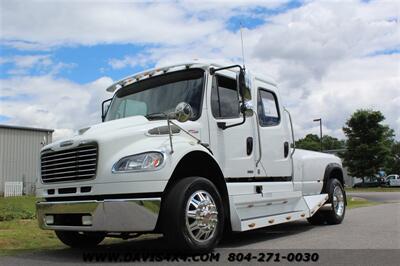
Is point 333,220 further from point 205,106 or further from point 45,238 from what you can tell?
point 45,238

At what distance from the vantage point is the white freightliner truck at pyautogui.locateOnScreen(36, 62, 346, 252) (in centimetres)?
611

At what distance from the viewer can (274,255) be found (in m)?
6.55

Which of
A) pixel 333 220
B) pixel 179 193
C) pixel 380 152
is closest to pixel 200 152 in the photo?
pixel 179 193

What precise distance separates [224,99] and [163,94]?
939 mm

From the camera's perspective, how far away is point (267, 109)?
29.3 ft

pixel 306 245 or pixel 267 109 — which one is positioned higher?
pixel 267 109

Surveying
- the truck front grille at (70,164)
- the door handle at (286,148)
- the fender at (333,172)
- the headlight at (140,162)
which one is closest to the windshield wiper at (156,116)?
the headlight at (140,162)

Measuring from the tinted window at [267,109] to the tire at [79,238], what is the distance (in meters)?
3.29

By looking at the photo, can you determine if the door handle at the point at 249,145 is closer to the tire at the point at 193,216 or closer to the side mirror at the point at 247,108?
the side mirror at the point at 247,108

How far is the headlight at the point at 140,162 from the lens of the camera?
20.1ft

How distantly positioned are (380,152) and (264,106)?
44361 millimetres

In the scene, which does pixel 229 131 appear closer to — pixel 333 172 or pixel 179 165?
pixel 179 165

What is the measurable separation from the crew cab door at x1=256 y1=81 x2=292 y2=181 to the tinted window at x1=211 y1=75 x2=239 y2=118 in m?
0.82

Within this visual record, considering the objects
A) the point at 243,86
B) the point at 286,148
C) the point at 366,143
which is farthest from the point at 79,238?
the point at 366,143
